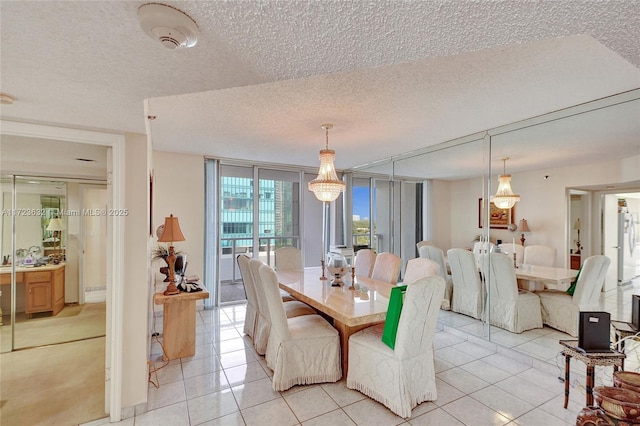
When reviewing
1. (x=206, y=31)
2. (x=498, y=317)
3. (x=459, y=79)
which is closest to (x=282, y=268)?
(x=498, y=317)

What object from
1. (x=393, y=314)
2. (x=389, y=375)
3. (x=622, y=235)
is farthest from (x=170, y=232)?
(x=622, y=235)

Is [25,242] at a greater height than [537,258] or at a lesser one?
greater

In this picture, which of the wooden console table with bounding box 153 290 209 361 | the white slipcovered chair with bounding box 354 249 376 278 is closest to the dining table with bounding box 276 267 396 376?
the white slipcovered chair with bounding box 354 249 376 278

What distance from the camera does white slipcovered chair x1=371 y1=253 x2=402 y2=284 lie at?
3.59 meters

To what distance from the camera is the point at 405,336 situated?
Answer: 2176mm

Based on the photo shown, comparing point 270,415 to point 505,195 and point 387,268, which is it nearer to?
point 387,268

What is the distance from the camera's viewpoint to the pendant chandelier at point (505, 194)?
133 inches

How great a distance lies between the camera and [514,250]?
136 inches

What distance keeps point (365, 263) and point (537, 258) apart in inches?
80.0

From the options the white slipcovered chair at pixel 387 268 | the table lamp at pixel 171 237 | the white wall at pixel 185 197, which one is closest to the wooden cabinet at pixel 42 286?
the white wall at pixel 185 197

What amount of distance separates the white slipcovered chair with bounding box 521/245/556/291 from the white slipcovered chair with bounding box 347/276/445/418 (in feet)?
5.80

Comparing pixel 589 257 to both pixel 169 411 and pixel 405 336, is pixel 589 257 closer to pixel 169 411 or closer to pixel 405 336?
pixel 405 336

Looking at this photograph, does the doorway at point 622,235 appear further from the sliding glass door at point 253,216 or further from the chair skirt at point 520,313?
the sliding glass door at point 253,216

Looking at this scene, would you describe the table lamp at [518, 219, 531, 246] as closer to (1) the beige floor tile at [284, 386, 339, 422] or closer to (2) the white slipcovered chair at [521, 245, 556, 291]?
(2) the white slipcovered chair at [521, 245, 556, 291]
